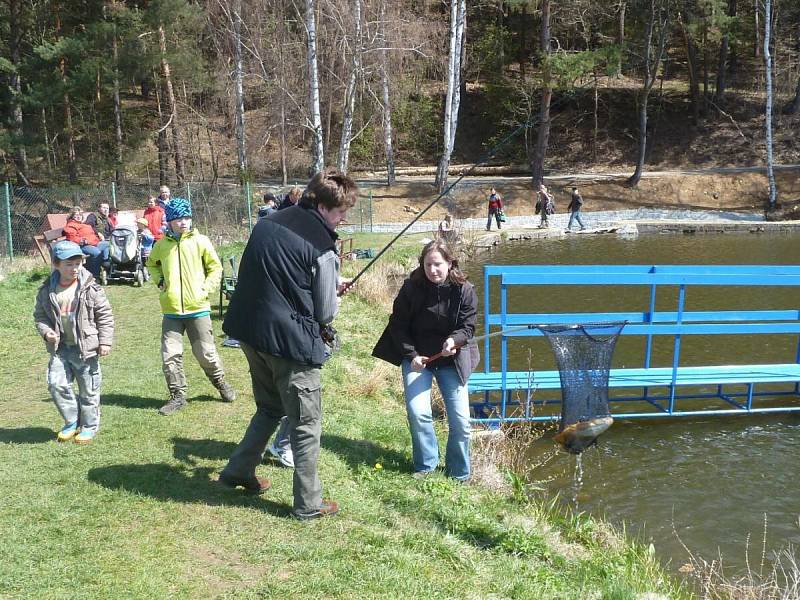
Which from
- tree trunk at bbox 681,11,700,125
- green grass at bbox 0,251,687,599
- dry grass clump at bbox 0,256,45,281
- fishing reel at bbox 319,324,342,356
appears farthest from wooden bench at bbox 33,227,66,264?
tree trunk at bbox 681,11,700,125

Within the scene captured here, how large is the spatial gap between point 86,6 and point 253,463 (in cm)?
2744

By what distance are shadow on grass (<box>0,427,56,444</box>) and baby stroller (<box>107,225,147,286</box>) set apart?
25.5 feet

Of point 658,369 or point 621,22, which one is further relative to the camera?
point 621,22

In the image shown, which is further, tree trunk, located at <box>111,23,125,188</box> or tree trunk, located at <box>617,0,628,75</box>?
tree trunk, located at <box>617,0,628,75</box>

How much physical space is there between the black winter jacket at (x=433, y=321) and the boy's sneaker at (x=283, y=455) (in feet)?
3.43

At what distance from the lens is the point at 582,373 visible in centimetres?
606

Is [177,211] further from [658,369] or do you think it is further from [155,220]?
[155,220]

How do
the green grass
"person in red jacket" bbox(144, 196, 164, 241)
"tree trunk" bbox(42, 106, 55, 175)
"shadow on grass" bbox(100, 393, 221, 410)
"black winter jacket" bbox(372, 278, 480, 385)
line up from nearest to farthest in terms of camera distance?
the green grass
"black winter jacket" bbox(372, 278, 480, 385)
"shadow on grass" bbox(100, 393, 221, 410)
"person in red jacket" bbox(144, 196, 164, 241)
"tree trunk" bbox(42, 106, 55, 175)

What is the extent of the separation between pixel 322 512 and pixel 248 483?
0.57 metres

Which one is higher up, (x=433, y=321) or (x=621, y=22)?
(x=621, y=22)

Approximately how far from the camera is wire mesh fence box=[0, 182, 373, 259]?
18375mm

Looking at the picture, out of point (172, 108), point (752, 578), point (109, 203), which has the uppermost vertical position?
point (172, 108)

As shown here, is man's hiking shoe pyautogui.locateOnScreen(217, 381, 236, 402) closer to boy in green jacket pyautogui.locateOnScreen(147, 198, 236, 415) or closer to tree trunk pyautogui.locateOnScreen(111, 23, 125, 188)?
boy in green jacket pyautogui.locateOnScreen(147, 198, 236, 415)

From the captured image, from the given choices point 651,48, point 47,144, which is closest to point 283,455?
point 47,144
